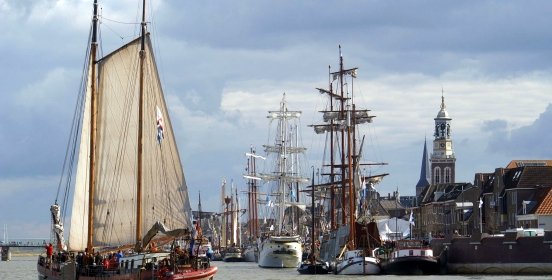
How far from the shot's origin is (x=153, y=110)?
7369cm

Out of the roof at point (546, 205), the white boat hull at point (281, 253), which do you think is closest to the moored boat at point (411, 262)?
the roof at point (546, 205)

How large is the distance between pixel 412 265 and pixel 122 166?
4119 cm

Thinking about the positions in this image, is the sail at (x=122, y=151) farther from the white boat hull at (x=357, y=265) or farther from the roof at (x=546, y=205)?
the roof at (x=546, y=205)

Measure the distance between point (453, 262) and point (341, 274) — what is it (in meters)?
9.99

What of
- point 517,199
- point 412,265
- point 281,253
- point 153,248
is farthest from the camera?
point 281,253

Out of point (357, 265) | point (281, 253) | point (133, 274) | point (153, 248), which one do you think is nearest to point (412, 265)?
point (357, 265)

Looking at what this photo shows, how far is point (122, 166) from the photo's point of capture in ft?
245

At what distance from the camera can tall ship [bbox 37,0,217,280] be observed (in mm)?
71375

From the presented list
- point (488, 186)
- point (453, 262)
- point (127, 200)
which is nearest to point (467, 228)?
point (488, 186)

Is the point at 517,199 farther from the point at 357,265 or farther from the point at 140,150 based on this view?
the point at 140,150

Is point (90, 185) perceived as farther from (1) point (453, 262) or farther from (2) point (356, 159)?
(2) point (356, 159)

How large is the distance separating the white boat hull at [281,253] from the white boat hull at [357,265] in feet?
153

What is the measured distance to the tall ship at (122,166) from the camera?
7138 cm

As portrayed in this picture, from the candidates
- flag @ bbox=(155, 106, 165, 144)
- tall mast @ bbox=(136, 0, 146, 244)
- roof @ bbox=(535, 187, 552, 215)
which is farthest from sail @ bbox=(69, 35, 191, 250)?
roof @ bbox=(535, 187, 552, 215)
